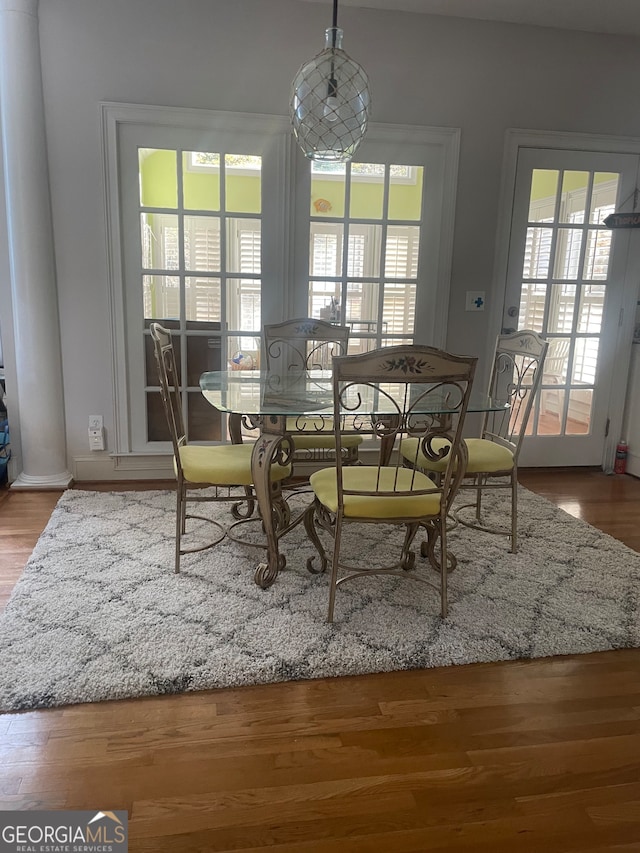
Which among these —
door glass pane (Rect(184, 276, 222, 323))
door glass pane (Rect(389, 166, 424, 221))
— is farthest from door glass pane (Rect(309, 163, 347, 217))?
door glass pane (Rect(184, 276, 222, 323))

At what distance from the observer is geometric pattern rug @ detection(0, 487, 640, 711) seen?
1798mm

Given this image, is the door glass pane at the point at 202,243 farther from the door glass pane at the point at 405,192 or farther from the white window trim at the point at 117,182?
the door glass pane at the point at 405,192

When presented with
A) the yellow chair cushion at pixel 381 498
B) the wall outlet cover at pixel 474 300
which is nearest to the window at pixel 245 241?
the wall outlet cover at pixel 474 300

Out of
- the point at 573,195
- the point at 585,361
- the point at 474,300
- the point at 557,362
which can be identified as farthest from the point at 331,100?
the point at 585,361

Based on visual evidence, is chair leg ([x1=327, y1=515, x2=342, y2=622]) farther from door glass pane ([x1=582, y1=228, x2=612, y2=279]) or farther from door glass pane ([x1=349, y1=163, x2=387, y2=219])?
door glass pane ([x1=582, y1=228, x2=612, y2=279])

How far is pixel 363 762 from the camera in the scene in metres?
1.49

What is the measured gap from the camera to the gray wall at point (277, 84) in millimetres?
3199

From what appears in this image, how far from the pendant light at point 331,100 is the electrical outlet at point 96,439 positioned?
210 cm

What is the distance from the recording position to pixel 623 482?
3889 millimetres

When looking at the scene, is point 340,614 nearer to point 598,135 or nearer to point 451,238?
point 451,238

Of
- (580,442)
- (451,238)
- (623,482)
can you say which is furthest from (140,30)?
(623,482)

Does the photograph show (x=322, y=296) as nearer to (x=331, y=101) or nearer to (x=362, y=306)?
(x=362, y=306)

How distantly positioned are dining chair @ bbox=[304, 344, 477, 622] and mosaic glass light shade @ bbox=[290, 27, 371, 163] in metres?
0.86

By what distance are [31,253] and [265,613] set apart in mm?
2372
